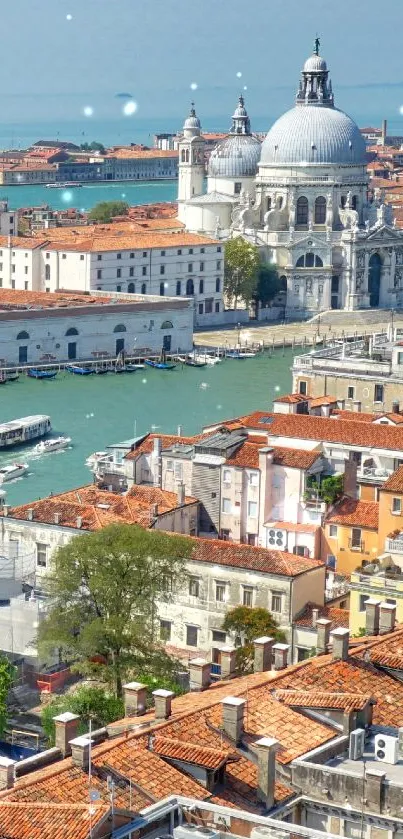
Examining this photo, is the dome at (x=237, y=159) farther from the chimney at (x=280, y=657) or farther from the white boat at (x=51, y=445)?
the chimney at (x=280, y=657)

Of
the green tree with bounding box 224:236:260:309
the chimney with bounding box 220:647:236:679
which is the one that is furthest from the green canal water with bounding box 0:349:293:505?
the chimney with bounding box 220:647:236:679

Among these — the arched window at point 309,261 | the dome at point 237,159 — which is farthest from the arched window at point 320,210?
the dome at point 237,159

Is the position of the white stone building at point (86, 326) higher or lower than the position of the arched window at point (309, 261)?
lower

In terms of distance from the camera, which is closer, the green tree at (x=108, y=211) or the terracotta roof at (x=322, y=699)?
the terracotta roof at (x=322, y=699)

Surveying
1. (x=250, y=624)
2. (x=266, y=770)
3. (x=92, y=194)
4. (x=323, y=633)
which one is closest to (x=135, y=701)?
(x=266, y=770)

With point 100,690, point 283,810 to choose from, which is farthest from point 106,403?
point 283,810

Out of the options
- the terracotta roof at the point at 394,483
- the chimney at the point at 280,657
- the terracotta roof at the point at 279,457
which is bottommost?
the terracotta roof at the point at 279,457

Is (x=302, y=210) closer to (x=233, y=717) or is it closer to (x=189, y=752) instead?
(x=233, y=717)

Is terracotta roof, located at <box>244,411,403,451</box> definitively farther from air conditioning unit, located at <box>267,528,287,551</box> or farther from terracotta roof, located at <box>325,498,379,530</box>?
air conditioning unit, located at <box>267,528,287,551</box>
